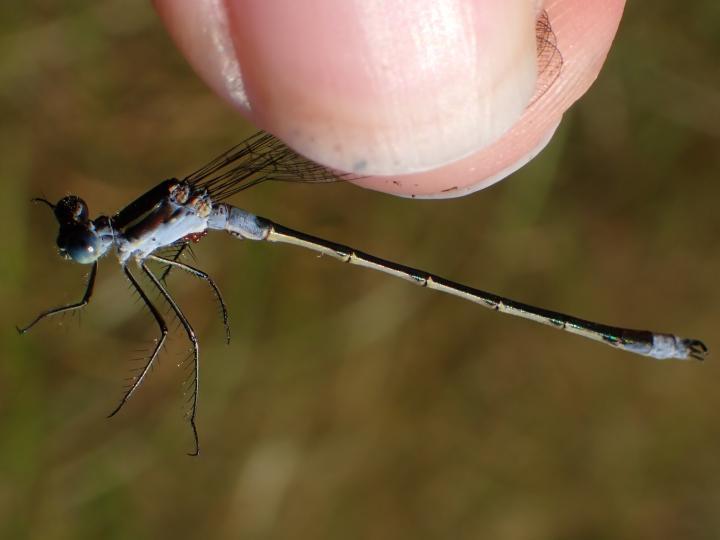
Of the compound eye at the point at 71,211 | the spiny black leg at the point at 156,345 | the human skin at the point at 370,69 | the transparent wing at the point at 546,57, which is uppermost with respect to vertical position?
the transparent wing at the point at 546,57

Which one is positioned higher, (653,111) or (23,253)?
(653,111)

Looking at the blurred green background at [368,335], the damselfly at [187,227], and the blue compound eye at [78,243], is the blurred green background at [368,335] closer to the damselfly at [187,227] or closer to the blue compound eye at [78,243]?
the damselfly at [187,227]

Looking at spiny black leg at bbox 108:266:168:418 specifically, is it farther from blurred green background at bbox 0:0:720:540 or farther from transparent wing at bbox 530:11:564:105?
transparent wing at bbox 530:11:564:105

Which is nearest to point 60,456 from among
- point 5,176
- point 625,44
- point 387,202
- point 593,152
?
point 5,176

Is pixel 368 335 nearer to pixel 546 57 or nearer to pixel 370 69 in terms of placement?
pixel 546 57

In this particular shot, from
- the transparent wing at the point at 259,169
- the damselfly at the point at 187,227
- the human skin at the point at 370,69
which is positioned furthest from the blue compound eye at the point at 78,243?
the human skin at the point at 370,69

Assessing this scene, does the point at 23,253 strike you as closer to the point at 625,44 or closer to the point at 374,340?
the point at 374,340

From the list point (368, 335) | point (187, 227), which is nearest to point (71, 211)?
point (187, 227)
